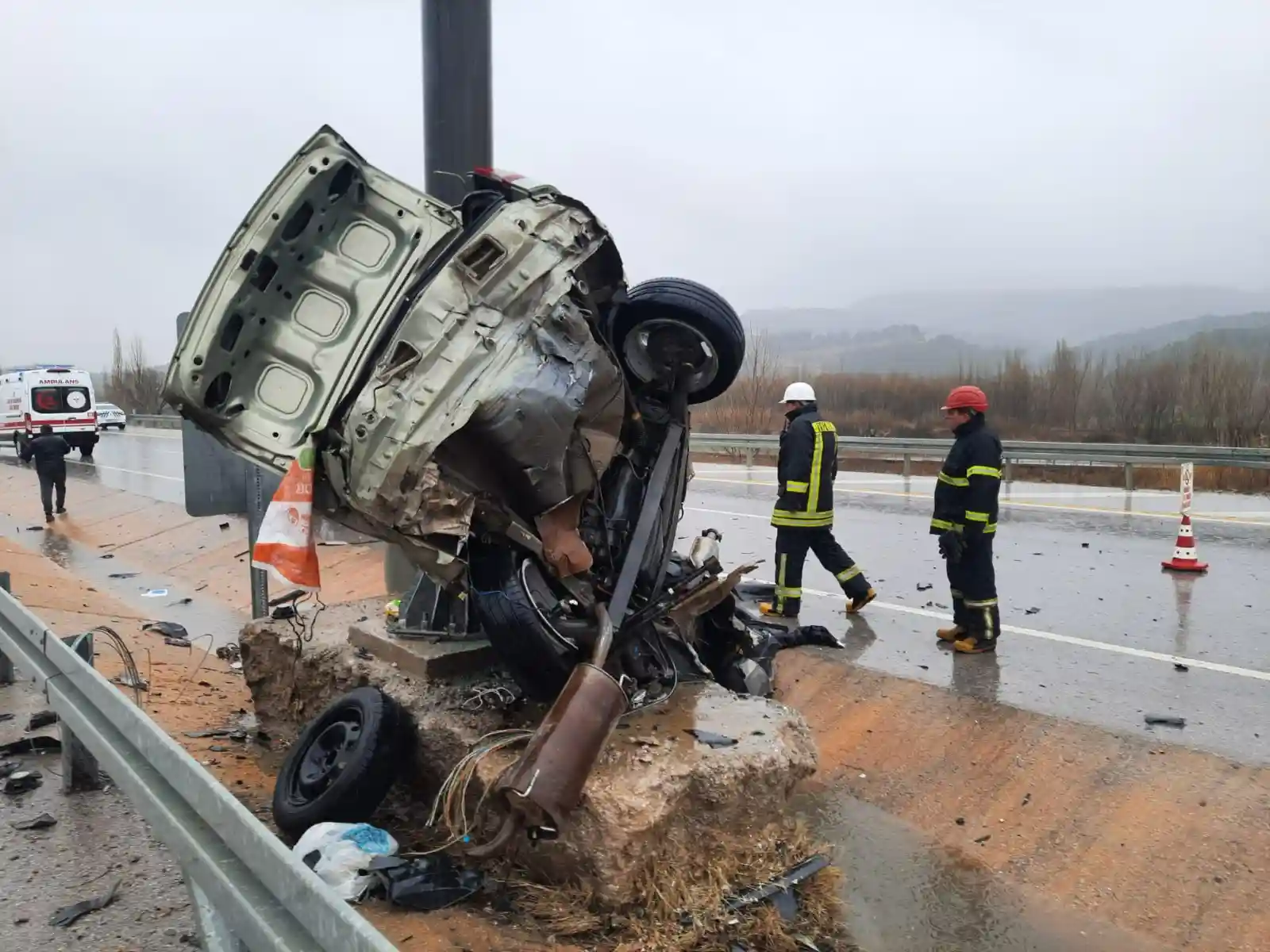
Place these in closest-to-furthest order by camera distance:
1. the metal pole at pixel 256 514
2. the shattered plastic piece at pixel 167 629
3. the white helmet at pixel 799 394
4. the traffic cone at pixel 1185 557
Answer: the metal pole at pixel 256 514 → the shattered plastic piece at pixel 167 629 → the white helmet at pixel 799 394 → the traffic cone at pixel 1185 557

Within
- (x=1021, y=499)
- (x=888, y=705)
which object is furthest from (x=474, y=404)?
(x=1021, y=499)

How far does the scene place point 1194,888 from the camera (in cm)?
390

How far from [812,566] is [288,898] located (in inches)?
302

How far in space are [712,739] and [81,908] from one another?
82.6 inches

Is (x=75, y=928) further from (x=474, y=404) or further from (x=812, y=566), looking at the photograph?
(x=812, y=566)

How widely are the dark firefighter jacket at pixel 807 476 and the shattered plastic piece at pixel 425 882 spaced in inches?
173

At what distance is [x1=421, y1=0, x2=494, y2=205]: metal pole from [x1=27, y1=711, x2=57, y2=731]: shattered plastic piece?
3.24 metres

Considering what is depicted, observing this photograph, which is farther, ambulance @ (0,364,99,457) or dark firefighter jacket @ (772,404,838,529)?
ambulance @ (0,364,99,457)

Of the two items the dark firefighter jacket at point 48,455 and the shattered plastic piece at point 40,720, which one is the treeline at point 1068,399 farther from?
the shattered plastic piece at point 40,720

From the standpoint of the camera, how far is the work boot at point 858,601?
24.2 ft

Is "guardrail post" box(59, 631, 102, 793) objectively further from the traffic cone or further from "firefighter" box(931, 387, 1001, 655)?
the traffic cone

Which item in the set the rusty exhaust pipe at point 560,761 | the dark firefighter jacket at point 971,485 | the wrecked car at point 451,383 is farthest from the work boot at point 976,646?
the rusty exhaust pipe at point 560,761

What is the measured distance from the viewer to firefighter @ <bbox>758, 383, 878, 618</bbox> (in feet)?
24.0

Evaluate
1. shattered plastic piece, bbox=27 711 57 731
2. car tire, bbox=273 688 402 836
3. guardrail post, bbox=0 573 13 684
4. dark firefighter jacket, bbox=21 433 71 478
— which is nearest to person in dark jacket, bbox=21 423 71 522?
dark firefighter jacket, bbox=21 433 71 478
